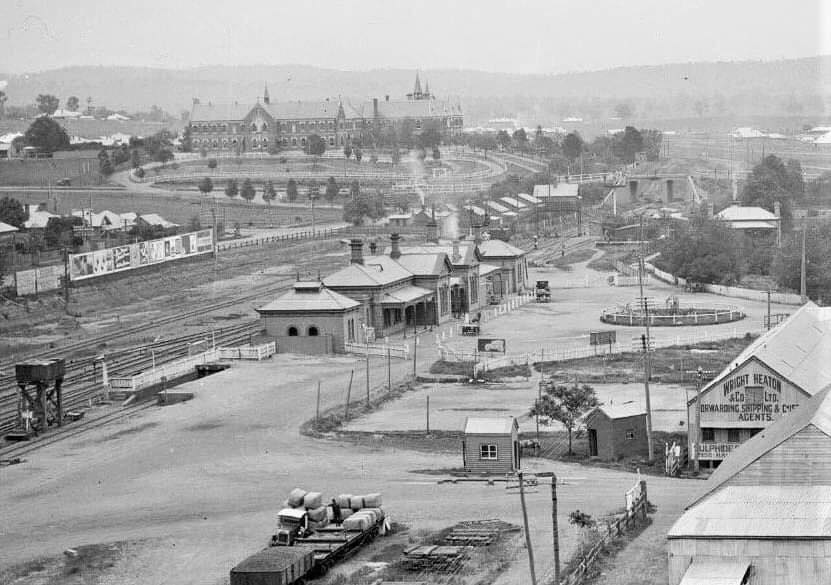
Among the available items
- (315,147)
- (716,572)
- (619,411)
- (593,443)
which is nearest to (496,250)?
(619,411)

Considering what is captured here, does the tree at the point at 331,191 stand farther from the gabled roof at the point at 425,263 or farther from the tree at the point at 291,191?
the gabled roof at the point at 425,263

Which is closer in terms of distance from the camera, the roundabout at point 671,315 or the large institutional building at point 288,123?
the roundabout at point 671,315

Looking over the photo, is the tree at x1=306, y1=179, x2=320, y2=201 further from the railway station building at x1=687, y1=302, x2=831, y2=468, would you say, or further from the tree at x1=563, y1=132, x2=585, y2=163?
the railway station building at x1=687, y1=302, x2=831, y2=468

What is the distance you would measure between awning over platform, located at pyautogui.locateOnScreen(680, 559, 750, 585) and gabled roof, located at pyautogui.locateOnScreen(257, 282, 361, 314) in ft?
111

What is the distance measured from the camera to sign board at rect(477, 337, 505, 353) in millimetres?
56719

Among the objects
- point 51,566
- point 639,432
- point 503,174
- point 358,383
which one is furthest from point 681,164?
point 51,566

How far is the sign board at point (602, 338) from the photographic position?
185 ft

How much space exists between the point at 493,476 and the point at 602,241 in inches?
2894

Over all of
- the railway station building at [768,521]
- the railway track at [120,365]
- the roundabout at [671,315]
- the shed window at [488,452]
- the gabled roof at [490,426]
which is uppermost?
the railway station building at [768,521]

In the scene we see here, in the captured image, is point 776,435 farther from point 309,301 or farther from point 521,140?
point 521,140

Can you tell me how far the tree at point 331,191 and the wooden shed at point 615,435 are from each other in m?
97.4

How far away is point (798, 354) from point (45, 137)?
12429 centimetres

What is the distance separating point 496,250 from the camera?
7888cm

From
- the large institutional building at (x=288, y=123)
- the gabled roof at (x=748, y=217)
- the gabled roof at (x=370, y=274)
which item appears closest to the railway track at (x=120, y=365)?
the gabled roof at (x=370, y=274)
